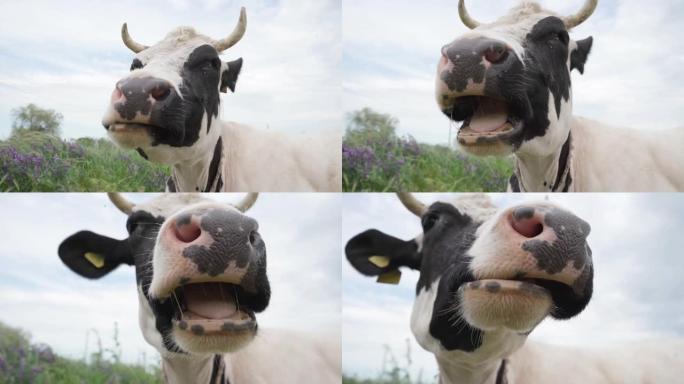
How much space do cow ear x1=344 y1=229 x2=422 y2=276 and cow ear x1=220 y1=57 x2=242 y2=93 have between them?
1.10 meters

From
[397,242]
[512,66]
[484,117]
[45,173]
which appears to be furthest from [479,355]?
[45,173]

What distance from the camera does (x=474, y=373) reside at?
102 inches

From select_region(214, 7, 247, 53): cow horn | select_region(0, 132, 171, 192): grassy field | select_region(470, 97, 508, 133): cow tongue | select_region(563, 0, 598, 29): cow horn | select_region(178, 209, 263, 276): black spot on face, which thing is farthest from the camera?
select_region(0, 132, 171, 192): grassy field

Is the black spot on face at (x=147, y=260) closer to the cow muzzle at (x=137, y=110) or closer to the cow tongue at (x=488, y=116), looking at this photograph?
the cow muzzle at (x=137, y=110)

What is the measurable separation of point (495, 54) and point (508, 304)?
3.30 feet

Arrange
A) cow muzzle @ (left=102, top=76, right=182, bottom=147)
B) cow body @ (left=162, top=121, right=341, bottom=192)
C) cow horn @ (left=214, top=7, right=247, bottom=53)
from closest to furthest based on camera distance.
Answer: cow muzzle @ (left=102, top=76, right=182, bottom=147), cow horn @ (left=214, top=7, right=247, bottom=53), cow body @ (left=162, top=121, right=341, bottom=192)

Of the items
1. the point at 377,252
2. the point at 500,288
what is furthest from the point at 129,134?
the point at 500,288

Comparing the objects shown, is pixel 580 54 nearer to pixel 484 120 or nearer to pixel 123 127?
pixel 484 120

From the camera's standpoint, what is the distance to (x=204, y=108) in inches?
121

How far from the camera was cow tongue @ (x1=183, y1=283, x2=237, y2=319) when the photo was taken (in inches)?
85.2

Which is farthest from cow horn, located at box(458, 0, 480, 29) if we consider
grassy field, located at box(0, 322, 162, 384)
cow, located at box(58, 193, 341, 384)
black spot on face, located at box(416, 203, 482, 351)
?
grassy field, located at box(0, 322, 162, 384)

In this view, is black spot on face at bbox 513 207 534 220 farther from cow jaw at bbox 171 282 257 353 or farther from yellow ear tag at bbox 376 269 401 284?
yellow ear tag at bbox 376 269 401 284

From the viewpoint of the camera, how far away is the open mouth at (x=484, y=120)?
2502mm

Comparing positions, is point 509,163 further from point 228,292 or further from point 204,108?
point 228,292
